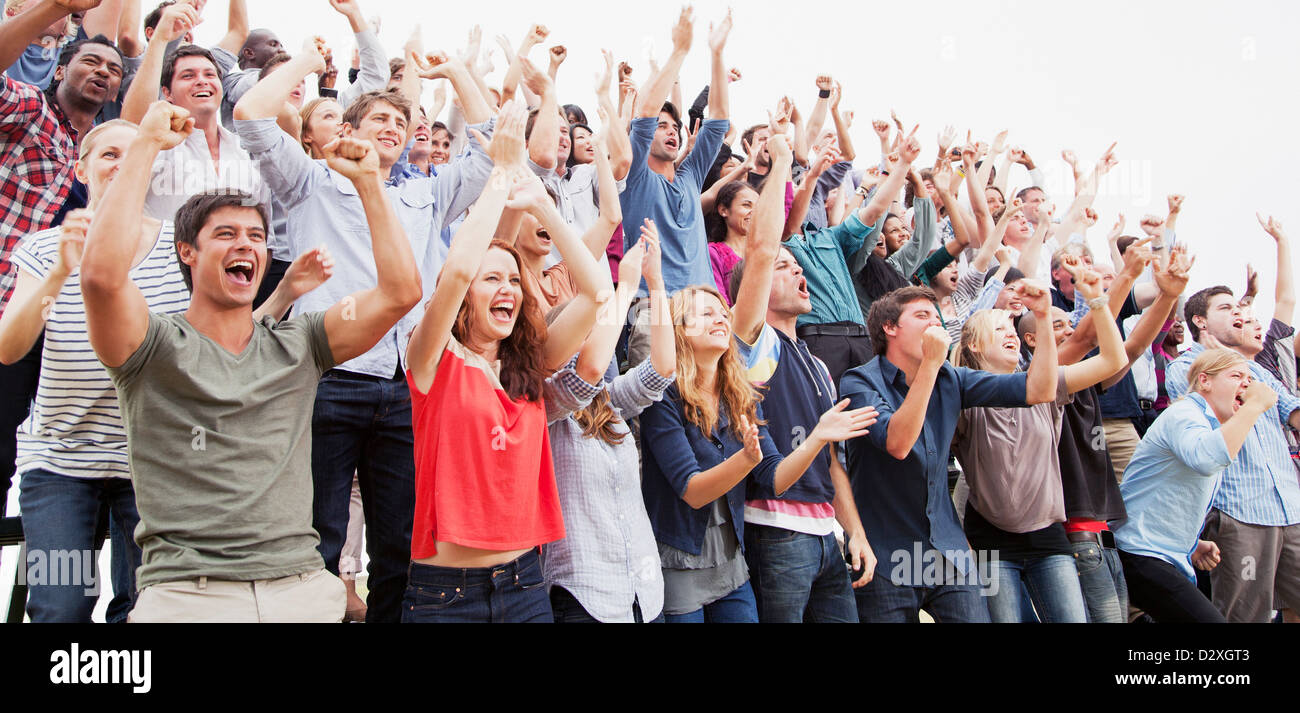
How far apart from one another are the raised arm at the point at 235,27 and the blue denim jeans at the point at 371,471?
2.89m

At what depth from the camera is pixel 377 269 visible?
2850 mm

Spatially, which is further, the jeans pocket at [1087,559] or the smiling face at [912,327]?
the jeans pocket at [1087,559]

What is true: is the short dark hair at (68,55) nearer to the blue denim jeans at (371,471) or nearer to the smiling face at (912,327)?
the blue denim jeans at (371,471)

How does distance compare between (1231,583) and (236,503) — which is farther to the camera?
(1231,583)

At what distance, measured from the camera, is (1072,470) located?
4.58m

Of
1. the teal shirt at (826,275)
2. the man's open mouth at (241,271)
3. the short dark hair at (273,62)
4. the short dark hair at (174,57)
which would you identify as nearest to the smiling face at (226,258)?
the man's open mouth at (241,271)

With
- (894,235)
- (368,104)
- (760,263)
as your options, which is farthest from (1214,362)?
(368,104)

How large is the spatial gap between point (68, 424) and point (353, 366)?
0.84 m

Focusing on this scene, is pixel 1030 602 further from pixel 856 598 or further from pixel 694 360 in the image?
pixel 694 360

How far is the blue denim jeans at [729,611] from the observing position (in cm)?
348
